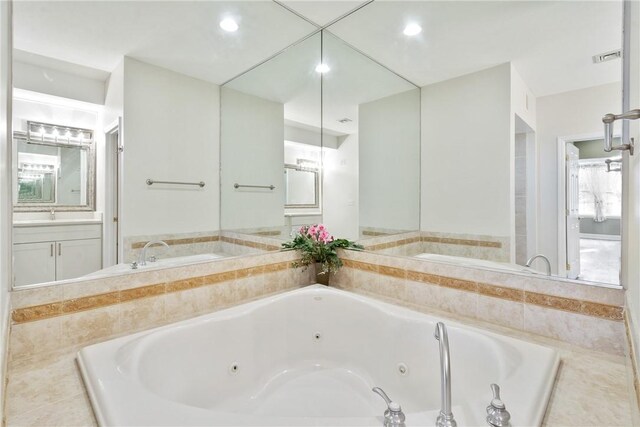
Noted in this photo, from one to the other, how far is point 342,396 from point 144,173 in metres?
1.60

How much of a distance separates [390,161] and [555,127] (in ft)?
3.44

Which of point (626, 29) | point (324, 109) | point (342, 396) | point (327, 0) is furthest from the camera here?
point (324, 109)

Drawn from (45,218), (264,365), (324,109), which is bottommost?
(264,365)

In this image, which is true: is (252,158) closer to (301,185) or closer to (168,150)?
(301,185)

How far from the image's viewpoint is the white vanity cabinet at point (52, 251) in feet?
3.79

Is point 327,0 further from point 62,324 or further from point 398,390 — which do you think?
point 398,390

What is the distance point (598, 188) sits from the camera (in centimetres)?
122

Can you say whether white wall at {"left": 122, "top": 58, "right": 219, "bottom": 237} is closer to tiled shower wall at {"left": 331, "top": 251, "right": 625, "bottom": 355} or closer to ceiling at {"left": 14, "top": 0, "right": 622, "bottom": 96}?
ceiling at {"left": 14, "top": 0, "right": 622, "bottom": 96}

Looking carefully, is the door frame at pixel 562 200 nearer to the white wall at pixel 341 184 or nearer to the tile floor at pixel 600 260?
the tile floor at pixel 600 260

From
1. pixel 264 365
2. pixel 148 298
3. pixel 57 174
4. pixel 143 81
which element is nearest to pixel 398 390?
pixel 264 365

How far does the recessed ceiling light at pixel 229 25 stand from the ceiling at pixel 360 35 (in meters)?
0.03

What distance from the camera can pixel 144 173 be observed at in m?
1.55

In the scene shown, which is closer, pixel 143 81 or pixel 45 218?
pixel 45 218

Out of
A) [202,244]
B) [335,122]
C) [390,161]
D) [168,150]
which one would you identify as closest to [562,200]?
[390,161]
